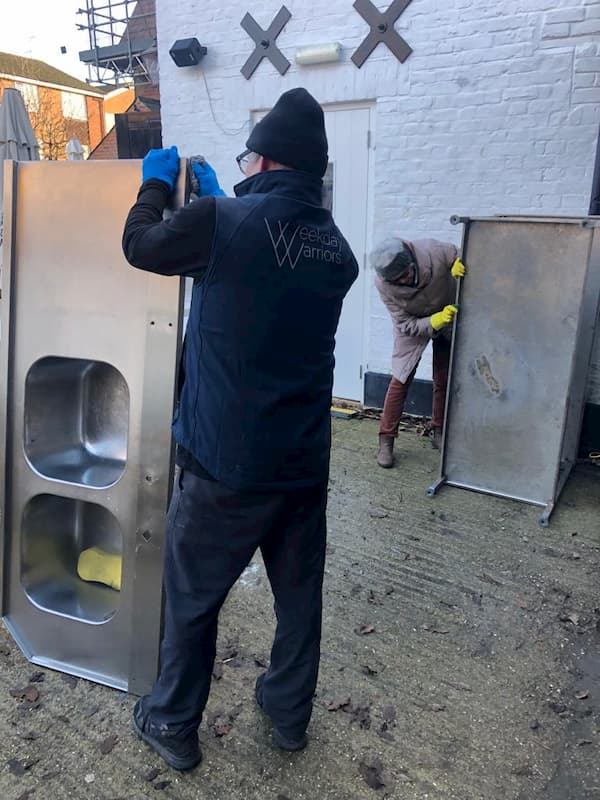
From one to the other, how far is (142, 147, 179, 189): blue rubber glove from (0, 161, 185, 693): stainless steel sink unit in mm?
133

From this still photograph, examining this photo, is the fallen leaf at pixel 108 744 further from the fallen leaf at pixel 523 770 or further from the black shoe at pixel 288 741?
the fallen leaf at pixel 523 770

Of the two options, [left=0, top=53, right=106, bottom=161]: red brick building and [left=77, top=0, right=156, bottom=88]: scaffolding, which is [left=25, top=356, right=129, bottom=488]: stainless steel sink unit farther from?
[left=0, top=53, right=106, bottom=161]: red brick building

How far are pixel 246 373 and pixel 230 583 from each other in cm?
67

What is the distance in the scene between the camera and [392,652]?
285 centimetres

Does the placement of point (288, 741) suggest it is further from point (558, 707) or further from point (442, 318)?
point (442, 318)

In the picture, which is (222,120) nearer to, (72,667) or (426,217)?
(426,217)

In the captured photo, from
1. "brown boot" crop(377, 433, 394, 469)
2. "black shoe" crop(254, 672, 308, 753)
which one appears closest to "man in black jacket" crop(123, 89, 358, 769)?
"black shoe" crop(254, 672, 308, 753)

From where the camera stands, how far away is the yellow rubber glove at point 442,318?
14.2ft

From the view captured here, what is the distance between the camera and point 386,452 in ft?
15.9

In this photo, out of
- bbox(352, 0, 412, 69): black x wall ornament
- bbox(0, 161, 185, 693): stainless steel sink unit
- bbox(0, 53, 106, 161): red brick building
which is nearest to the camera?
bbox(0, 161, 185, 693): stainless steel sink unit

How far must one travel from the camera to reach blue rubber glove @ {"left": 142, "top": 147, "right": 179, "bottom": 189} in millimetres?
2002

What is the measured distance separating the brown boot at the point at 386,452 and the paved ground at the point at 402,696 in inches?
36.7

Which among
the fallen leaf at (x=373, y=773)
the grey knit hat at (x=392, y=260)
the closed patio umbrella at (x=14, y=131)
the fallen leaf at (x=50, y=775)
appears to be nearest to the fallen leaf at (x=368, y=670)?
the fallen leaf at (x=373, y=773)

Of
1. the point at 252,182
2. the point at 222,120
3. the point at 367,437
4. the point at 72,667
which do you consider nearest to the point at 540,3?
the point at 222,120
